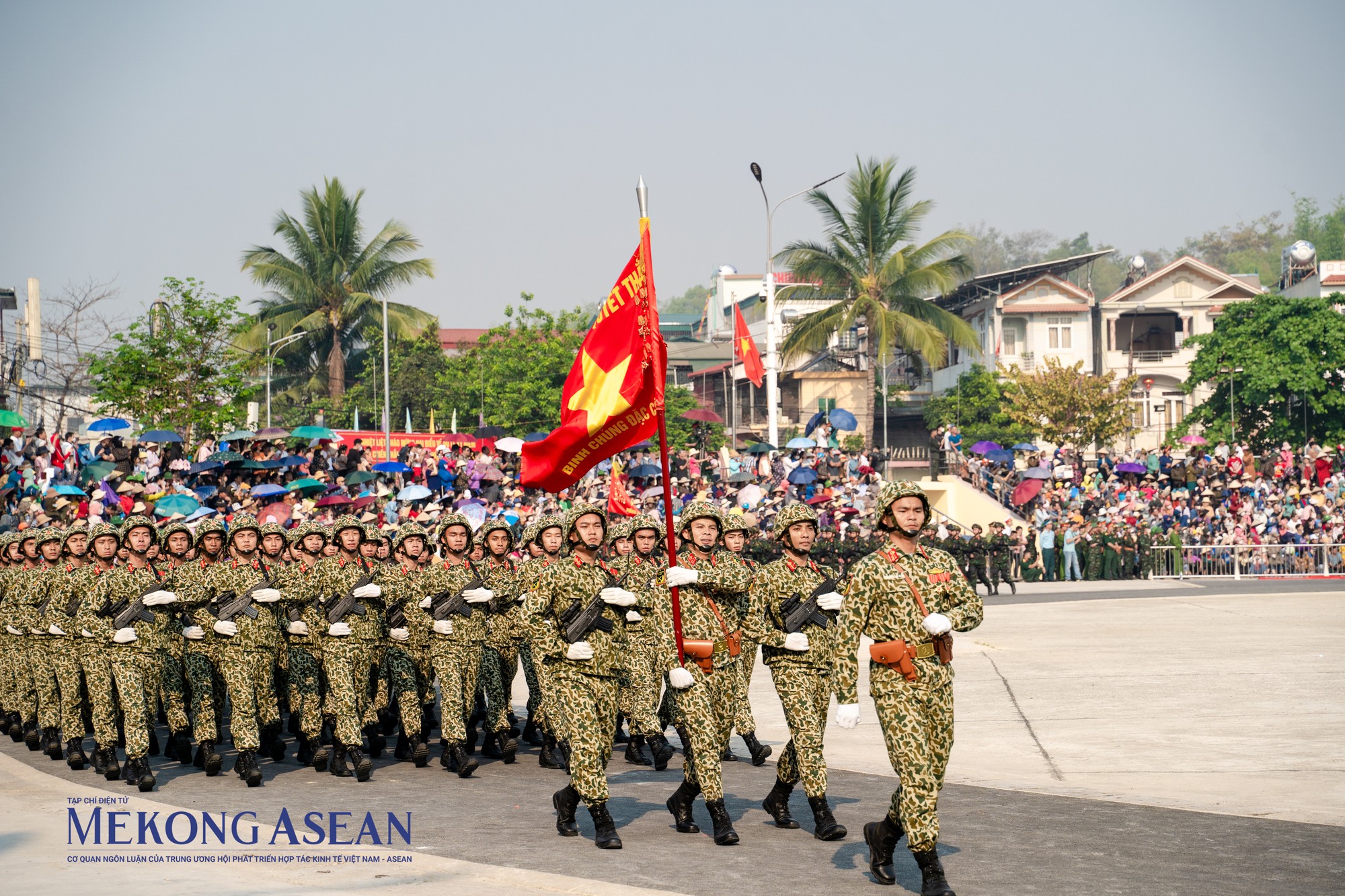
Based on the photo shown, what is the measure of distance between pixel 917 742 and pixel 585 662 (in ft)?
7.66

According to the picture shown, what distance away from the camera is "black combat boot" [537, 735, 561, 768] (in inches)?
466

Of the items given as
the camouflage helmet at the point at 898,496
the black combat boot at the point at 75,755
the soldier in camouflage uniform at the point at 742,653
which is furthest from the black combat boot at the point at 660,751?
the black combat boot at the point at 75,755

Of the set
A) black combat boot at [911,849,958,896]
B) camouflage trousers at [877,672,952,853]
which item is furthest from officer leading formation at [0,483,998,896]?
black combat boot at [911,849,958,896]

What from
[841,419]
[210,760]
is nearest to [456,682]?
[210,760]

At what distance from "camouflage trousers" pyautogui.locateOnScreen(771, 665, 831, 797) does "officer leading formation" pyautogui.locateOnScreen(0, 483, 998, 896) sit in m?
0.02

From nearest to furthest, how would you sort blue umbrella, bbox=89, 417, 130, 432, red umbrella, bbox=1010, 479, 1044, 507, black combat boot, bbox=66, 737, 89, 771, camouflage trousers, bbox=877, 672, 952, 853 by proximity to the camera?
camouflage trousers, bbox=877, 672, 952, 853
black combat boot, bbox=66, 737, 89, 771
blue umbrella, bbox=89, 417, 130, 432
red umbrella, bbox=1010, 479, 1044, 507

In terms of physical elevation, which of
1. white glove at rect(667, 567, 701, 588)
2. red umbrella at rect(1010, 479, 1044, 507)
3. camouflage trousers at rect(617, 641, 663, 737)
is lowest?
camouflage trousers at rect(617, 641, 663, 737)

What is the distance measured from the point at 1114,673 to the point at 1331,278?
50.0 meters

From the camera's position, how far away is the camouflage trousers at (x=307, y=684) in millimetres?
12078

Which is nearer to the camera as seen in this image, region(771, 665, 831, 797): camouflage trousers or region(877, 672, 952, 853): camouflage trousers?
region(877, 672, 952, 853): camouflage trousers

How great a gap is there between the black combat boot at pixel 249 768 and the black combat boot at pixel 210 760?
25 cm

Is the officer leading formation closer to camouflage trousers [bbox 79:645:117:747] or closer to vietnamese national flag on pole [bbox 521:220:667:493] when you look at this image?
camouflage trousers [bbox 79:645:117:747]

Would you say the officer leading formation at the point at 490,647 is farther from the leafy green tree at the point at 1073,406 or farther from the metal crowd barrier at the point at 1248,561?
the leafy green tree at the point at 1073,406

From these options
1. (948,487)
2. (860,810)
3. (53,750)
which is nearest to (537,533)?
(860,810)
